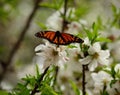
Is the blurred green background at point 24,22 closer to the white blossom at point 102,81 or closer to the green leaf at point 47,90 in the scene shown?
the white blossom at point 102,81

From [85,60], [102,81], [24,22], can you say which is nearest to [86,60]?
[85,60]

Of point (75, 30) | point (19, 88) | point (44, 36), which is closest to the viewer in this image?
point (44, 36)

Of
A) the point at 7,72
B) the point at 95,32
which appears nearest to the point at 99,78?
the point at 95,32

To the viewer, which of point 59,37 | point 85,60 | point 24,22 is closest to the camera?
point 59,37

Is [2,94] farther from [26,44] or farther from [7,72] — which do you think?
[26,44]

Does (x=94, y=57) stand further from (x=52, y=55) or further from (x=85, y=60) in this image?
(x=52, y=55)

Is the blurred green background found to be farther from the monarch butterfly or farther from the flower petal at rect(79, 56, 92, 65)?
the monarch butterfly

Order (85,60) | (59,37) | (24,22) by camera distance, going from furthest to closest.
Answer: (24,22), (85,60), (59,37)

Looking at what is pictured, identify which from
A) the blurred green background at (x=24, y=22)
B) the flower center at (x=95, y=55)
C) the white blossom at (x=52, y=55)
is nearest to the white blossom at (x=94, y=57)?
the flower center at (x=95, y=55)
